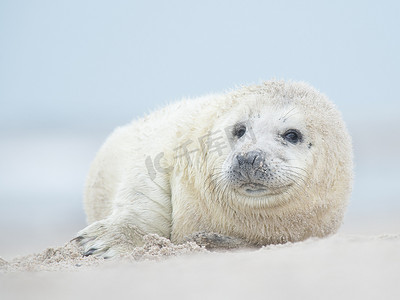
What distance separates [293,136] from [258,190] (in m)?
0.50

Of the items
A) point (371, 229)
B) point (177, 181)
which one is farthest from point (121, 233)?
point (371, 229)

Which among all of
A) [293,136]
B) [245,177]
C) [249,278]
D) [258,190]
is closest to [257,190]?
[258,190]

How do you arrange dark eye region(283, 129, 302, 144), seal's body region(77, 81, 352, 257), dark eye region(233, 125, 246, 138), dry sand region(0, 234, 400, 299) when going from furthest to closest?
dark eye region(233, 125, 246, 138) → dark eye region(283, 129, 302, 144) → seal's body region(77, 81, 352, 257) → dry sand region(0, 234, 400, 299)

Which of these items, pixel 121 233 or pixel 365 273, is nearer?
pixel 365 273

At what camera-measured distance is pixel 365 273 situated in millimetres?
2969

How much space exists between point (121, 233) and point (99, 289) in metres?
2.24

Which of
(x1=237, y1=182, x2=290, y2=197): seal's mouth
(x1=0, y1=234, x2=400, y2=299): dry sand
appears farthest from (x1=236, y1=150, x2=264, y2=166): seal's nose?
(x1=0, y1=234, x2=400, y2=299): dry sand

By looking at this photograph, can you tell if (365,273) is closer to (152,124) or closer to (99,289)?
(99,289)

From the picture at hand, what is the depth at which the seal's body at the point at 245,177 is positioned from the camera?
15.3 ft

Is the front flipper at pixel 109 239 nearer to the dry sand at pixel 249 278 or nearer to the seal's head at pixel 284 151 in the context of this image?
the seal's head at pixel 284 151

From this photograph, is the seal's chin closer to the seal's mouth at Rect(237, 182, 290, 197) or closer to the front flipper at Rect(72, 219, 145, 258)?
the seal's mouth at Rect(237, 182, 290, 197)

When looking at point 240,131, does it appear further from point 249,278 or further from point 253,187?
point 249,278

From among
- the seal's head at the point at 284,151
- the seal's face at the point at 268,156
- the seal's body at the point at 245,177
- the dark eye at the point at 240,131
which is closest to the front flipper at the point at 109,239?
the seal's body at the point at 245,177

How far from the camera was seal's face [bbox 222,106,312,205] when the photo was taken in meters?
4.54
